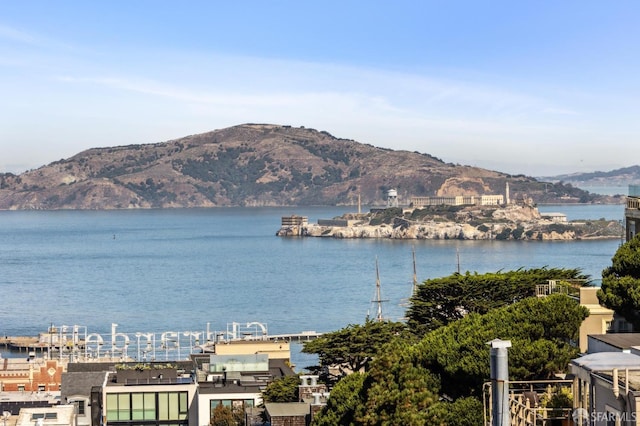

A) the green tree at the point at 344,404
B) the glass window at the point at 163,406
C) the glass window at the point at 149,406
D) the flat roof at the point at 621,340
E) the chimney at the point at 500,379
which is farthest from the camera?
the glass window at the point at 163,406

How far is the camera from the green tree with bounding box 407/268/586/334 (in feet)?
86.4

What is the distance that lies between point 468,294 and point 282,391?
5604 mm

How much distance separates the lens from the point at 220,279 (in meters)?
121

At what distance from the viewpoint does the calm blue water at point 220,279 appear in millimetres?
83188

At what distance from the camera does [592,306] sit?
57.5 feet

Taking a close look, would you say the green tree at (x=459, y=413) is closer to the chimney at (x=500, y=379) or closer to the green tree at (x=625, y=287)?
the green tree at (x=625, y=287)

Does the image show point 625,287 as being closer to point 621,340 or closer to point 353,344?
point 621,340

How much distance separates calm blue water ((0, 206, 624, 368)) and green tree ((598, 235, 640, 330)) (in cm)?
5725

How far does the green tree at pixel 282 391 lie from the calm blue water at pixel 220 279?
165ft

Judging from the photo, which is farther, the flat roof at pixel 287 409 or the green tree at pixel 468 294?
the green tree at pixel 468 294

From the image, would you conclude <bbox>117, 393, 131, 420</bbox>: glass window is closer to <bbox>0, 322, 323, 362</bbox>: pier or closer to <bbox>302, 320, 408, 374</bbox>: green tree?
<bbox>302, 320, 408, 374</bbox>: green tree

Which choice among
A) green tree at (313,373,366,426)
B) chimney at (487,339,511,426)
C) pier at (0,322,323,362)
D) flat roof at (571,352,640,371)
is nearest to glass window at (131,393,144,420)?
green tree at (313,373,366,426)

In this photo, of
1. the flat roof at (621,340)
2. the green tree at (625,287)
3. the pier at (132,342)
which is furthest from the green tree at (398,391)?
the pier at (132,342)

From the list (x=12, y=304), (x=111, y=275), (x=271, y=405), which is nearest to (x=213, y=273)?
(x=111, y=275)
